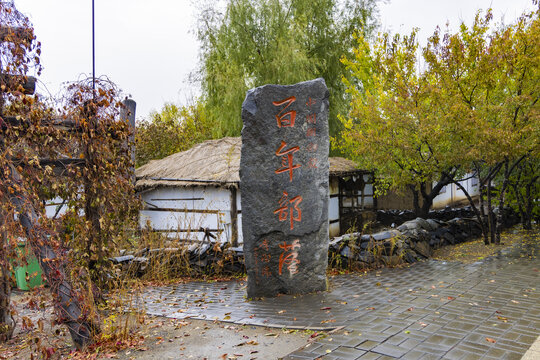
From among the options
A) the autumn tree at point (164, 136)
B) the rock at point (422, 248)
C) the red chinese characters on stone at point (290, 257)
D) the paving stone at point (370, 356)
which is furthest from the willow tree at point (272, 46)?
the paving stone at point (370, 356)

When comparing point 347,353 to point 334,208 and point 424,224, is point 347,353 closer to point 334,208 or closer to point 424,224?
point 424,224

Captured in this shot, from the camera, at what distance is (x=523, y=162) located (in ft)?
36.6

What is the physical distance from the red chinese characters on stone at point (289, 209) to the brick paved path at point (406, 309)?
1.09 meters

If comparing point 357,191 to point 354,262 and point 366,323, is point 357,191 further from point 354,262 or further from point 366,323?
point 366,323

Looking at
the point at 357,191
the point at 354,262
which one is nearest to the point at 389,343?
the point at 354,262

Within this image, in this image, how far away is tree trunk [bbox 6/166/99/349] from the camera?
413cm

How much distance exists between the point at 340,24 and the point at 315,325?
14.0 m

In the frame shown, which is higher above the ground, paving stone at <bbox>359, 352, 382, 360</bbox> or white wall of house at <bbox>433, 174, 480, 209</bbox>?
white wall of house at <bbox>433, 174, 480, 209</bbox>

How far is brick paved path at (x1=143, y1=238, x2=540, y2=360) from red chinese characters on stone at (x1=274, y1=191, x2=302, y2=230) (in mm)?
1089

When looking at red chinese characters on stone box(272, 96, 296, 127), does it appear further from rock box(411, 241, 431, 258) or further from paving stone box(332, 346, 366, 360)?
rock box(411, 241, 431, 258)

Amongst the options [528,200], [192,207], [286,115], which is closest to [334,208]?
[192,207]

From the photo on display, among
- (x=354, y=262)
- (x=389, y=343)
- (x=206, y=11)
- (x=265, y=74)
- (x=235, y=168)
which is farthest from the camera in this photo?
(x=206, y=11)

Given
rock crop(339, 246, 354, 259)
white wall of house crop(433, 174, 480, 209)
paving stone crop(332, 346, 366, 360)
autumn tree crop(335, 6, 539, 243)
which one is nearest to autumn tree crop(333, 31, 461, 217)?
autumn tree crop(335, 6, 539, 243)

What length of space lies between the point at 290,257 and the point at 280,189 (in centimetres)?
97
